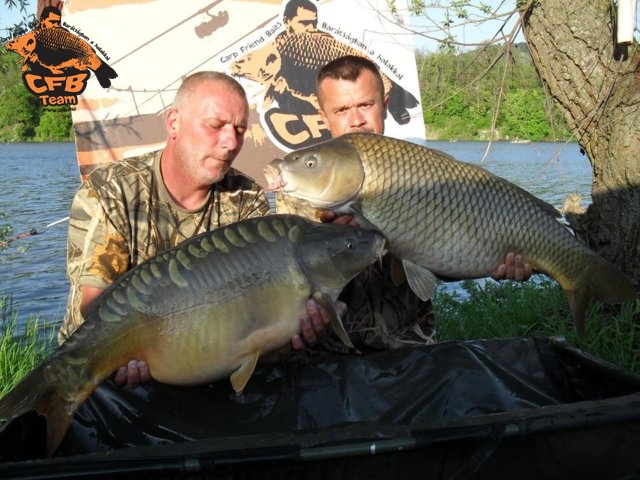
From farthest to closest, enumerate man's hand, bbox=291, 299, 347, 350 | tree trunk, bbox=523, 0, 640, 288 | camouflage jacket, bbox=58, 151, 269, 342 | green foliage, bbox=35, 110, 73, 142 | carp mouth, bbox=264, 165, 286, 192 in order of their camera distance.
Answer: green foliage, bbox=35, 110, 73, 142, tree trunk, bbox=523, 0, 640, 288, camouflage jacket, bbox=58, 151, 269, 342, carp mouth, bbox=264, 165, 286, 192, man's hand, bbox=291, 299, 347, 350

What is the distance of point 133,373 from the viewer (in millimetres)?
1468

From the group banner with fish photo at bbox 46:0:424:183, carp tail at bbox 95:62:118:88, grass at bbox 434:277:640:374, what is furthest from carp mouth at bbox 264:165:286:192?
carp tail at bbox 95:62:118:88

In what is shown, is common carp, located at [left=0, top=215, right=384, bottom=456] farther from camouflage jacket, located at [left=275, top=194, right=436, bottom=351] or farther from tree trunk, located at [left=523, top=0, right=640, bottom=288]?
tree trunk, located at [left=523, top=0, right=640, bottom=288]

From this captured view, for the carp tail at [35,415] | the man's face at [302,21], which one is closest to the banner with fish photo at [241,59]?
the man's face at [302,21]

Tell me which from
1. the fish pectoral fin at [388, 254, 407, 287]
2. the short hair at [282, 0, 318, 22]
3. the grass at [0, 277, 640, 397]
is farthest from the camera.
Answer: the short hair at [282, 0, 318, 22]

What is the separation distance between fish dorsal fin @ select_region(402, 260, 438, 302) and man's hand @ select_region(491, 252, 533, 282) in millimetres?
222

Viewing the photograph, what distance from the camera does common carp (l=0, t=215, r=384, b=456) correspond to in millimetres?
1414

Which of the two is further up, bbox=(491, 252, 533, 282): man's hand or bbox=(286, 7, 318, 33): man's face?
bbox=(286, 7, 318, 33): man's face

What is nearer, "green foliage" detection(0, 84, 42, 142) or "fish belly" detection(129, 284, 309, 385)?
"fish belly" detection(129, 284, 309, 385)

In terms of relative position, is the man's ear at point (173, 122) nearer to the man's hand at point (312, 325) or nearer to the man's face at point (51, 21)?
the man's hand at point (312, 325)

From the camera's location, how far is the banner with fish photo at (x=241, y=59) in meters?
2.87

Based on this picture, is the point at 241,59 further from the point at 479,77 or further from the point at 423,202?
the point at 423,202

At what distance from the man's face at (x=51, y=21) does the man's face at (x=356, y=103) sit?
4.57ft

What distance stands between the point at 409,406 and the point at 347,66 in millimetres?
1120
